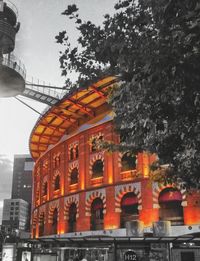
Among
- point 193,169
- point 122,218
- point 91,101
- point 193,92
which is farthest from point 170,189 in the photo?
point 193,92

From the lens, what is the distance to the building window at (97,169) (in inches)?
1249

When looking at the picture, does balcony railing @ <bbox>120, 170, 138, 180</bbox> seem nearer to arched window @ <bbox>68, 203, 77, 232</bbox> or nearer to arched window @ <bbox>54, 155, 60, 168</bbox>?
arched window @ <bbox>68, 203, 77, 232</bbox>

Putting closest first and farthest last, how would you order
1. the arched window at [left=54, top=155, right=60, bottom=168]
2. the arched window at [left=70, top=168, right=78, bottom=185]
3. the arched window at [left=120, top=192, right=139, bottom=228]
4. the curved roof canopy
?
1. the arched window at [left=120, top=192, right=139, bottom=228]
2. the curved roof canopy
3. the arched window at [left=70, top=168, right=78, bottom=185]
4. the arched window at [left=54, top=155, right=60, bottom=168]

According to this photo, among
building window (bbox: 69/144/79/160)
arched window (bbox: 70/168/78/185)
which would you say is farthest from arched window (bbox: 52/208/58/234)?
building window (bbox: 69/144/79/160)

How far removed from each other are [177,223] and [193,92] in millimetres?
20411

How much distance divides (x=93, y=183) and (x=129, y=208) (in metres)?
4.25

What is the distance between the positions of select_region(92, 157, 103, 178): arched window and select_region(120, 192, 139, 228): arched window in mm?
3823

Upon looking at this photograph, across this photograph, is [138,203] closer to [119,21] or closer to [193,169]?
[193,169]

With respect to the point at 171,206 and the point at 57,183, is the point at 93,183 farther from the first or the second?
the point at 171,206

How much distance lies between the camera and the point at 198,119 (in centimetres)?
783

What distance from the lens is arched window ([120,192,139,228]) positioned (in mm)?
28219

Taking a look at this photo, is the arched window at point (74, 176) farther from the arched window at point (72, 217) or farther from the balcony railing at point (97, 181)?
the balcony railing at point (97, 181)

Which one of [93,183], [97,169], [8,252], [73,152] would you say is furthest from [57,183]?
[8,252]

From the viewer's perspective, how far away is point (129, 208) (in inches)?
1131
